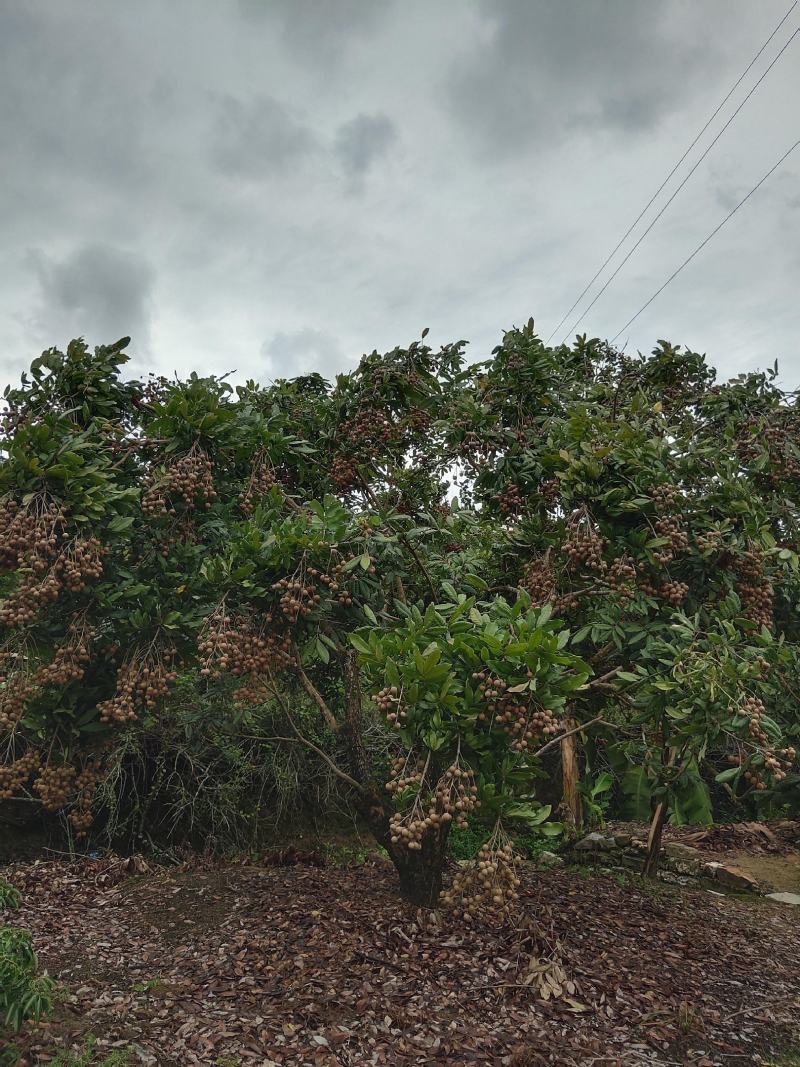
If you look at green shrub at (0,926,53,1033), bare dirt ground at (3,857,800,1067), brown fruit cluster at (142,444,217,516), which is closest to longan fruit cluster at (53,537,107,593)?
brown fruit cluster at (142,444,217,516)

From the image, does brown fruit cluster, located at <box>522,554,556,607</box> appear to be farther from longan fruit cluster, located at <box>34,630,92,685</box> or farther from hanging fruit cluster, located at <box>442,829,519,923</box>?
longan fruit cluster, located at <box>34,630,92,685</box>

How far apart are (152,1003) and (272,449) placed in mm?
3281

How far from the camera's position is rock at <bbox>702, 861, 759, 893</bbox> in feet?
23.8

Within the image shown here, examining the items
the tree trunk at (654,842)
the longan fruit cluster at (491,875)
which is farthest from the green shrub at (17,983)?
the tree trunk at (654,842)

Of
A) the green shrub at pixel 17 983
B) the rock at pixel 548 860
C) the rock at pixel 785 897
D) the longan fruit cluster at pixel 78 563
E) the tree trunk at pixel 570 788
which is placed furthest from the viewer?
the tree trunk at pixel 570 788

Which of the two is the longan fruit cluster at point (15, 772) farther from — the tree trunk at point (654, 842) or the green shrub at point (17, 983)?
the tree trunk at point (654, 842)

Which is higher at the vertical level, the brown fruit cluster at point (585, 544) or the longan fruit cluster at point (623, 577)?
the brown fruit cluster at point (585, 544)

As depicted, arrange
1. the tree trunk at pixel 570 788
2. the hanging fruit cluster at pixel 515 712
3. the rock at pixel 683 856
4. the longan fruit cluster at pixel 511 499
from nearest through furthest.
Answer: the hanging fruit cluster at pixel 515 712, the longan fruit cluster at pixel 511 499, the rock at pixel 683 856, the tree trunk at pixel 570 788

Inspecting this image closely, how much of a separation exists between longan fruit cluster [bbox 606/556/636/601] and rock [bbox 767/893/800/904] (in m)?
4.94

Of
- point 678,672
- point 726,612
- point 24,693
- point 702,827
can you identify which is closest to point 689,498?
point 726,612

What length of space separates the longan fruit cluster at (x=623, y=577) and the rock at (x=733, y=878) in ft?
16.2

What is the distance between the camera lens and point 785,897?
23.4ft

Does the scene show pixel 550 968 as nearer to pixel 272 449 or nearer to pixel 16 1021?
pixel 16 1021

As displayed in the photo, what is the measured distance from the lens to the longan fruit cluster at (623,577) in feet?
13.1
